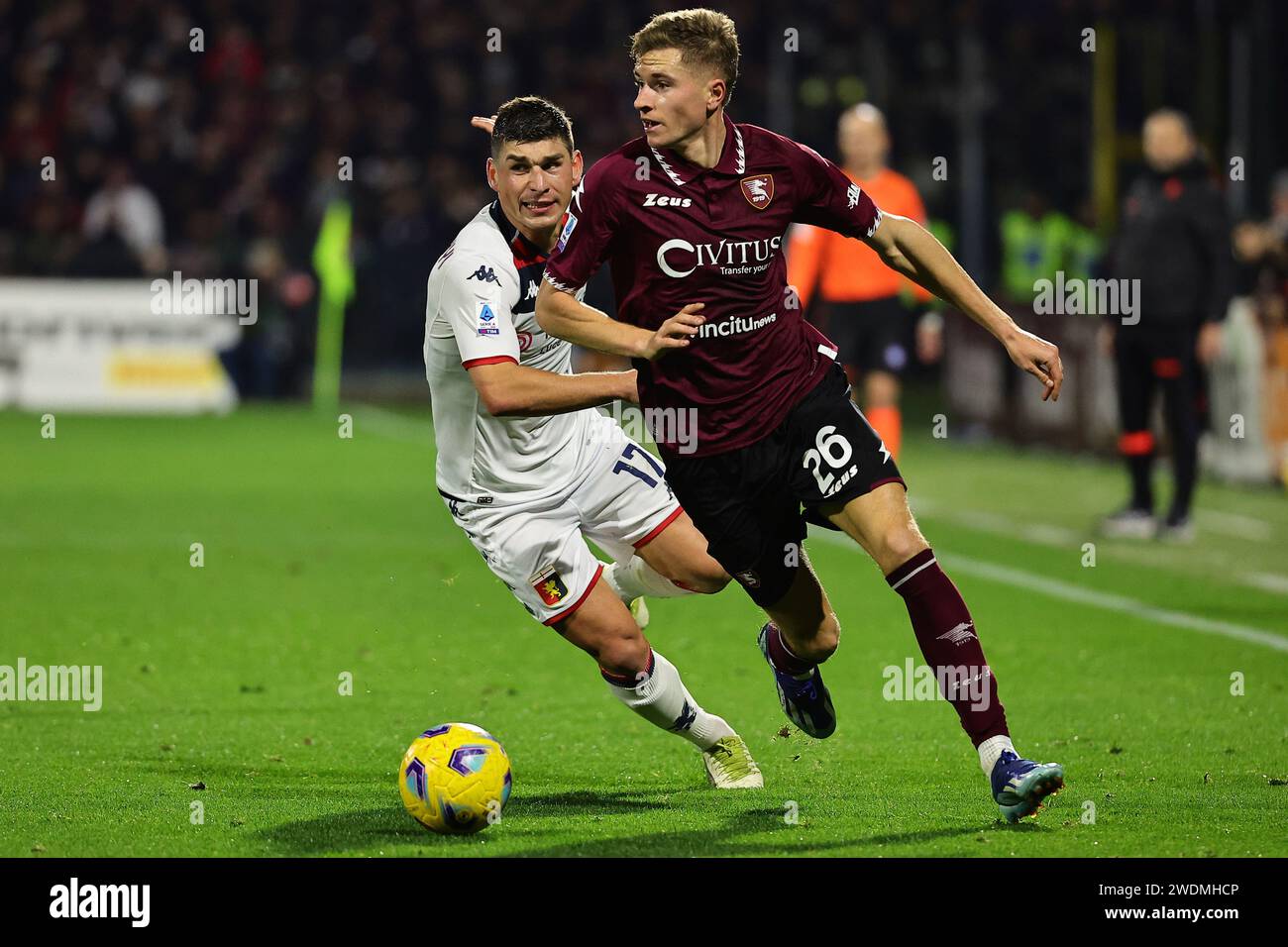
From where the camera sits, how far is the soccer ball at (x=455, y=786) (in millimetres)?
5680

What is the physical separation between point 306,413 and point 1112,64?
30.1ft

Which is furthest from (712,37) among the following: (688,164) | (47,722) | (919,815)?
(47,722)

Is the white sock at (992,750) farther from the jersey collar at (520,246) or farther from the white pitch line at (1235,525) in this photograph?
the white pitch line at (1235,525)

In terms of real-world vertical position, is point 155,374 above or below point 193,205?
below

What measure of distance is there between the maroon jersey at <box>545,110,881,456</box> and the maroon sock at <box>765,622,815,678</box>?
78 cm

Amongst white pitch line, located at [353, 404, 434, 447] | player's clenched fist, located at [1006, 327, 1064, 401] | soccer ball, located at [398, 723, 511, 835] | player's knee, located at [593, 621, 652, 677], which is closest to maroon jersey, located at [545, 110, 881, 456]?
player's clenched fist, located at [1006, 327, 1064, 401]

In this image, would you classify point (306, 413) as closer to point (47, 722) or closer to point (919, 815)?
point (47, 722)

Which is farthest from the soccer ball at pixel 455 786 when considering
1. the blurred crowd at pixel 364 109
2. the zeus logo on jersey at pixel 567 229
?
the blurred crowd at pixel 364 109

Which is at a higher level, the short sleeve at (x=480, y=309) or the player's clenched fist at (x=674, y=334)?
the short sleeve at (x=480, y=309)

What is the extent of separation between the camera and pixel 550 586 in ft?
21.2

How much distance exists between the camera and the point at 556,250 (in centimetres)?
581

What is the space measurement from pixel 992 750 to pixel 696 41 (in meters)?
2.05

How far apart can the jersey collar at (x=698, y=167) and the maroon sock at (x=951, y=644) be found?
1177mm

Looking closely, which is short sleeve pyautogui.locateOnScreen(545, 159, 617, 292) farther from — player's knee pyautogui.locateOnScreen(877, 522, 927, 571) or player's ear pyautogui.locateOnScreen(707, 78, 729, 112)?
player's knee pyautogui.locateOnScreen(877, 522, 927, 571)
